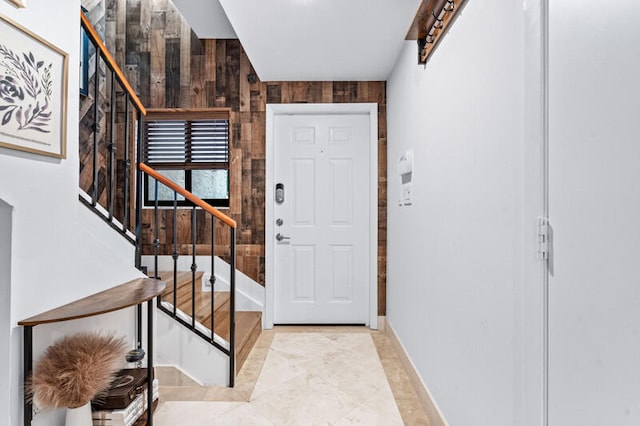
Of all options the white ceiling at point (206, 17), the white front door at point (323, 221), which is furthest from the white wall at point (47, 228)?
the white front door at point (323, 221)

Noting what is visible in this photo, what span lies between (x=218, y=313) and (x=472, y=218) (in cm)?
233

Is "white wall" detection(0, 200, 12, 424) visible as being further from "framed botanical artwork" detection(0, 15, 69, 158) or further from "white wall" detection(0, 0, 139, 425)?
"framed botanical artwork" detection(0, 15, 69, 158)

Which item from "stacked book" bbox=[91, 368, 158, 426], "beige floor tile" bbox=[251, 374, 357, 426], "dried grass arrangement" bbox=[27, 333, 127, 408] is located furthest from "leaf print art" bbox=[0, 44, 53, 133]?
"beige floor tile" bbox=[251, 374, 357, 426]

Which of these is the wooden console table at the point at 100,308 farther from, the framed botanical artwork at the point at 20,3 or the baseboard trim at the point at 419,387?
the baseboard trim at the point at 419,387

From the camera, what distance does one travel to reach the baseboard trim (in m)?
1.90

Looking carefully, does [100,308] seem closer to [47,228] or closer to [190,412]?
[47,228]

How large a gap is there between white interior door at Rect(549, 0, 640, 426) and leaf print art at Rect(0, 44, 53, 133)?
1.62m

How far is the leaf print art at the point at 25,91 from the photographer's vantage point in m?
1.22

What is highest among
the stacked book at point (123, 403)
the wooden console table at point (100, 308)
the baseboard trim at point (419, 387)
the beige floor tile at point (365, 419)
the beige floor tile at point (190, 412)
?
the wooden console table at point (100, 308)

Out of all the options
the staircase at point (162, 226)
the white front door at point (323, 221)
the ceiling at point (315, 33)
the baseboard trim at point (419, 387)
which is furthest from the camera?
the white front door at point (323, 221)

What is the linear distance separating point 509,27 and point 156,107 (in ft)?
10.8

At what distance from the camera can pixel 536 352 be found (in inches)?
40.4

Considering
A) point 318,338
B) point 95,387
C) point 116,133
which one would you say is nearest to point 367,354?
point 318,338

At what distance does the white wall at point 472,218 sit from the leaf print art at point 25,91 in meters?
1.59
